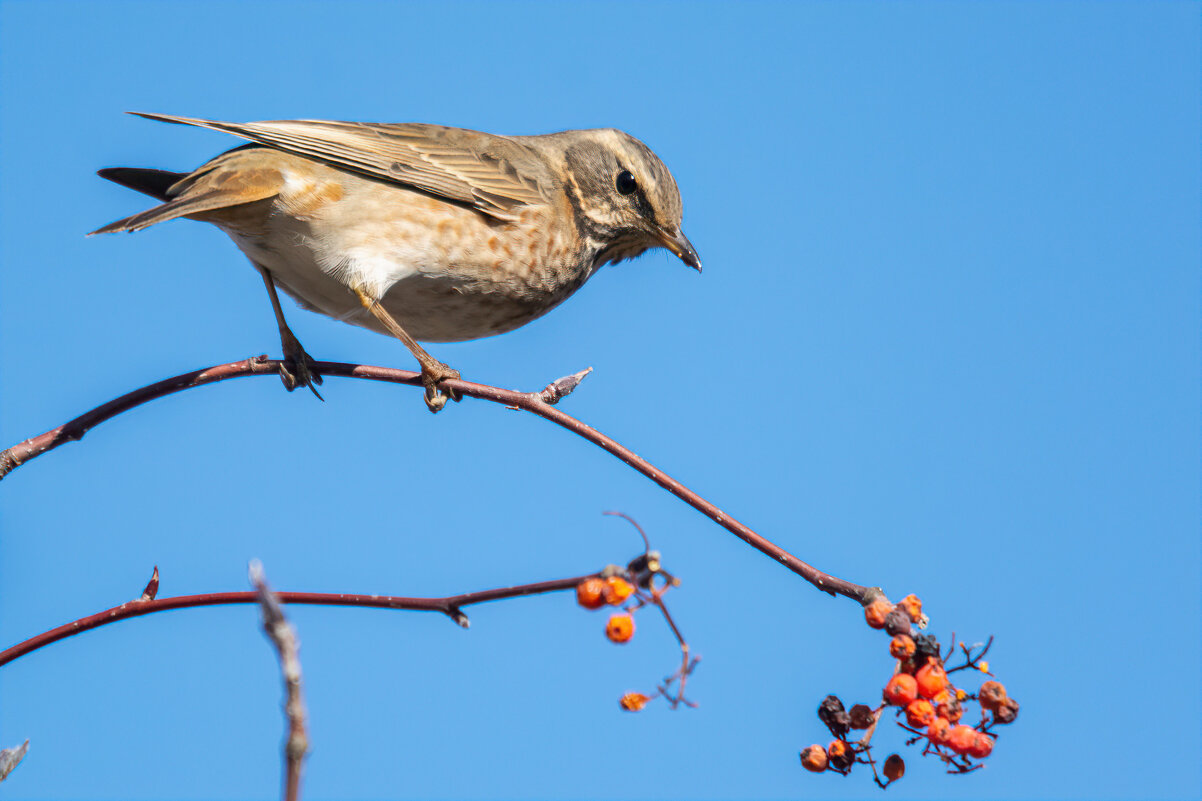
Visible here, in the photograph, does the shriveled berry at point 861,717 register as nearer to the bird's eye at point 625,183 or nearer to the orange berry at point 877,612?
the orange berry at point 877,612

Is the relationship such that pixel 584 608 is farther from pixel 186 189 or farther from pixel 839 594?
pixel 186 189

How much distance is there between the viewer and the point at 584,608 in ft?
9.36

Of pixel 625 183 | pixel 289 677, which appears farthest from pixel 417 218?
pixel 289 677

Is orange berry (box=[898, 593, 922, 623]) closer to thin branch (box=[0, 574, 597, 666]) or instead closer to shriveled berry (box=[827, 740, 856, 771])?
shriveled berry (box=[827, 740, 856, 771])

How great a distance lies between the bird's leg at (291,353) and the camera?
19.0 feet

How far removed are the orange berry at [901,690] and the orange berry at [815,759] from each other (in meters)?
0.27

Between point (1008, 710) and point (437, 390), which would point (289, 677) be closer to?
point (1008, 710)

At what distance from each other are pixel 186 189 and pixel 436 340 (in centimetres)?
171

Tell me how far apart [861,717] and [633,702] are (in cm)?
69

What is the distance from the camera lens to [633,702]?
3197 millimetres

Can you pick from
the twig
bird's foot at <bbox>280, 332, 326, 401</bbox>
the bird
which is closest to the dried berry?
the twig

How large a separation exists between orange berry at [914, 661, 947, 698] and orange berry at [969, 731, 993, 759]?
0.64 feet

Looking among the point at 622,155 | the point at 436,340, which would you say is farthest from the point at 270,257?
the point at 622,155

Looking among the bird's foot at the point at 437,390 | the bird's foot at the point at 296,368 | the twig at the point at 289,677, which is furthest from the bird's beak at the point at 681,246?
the twig at the point at 289,677
